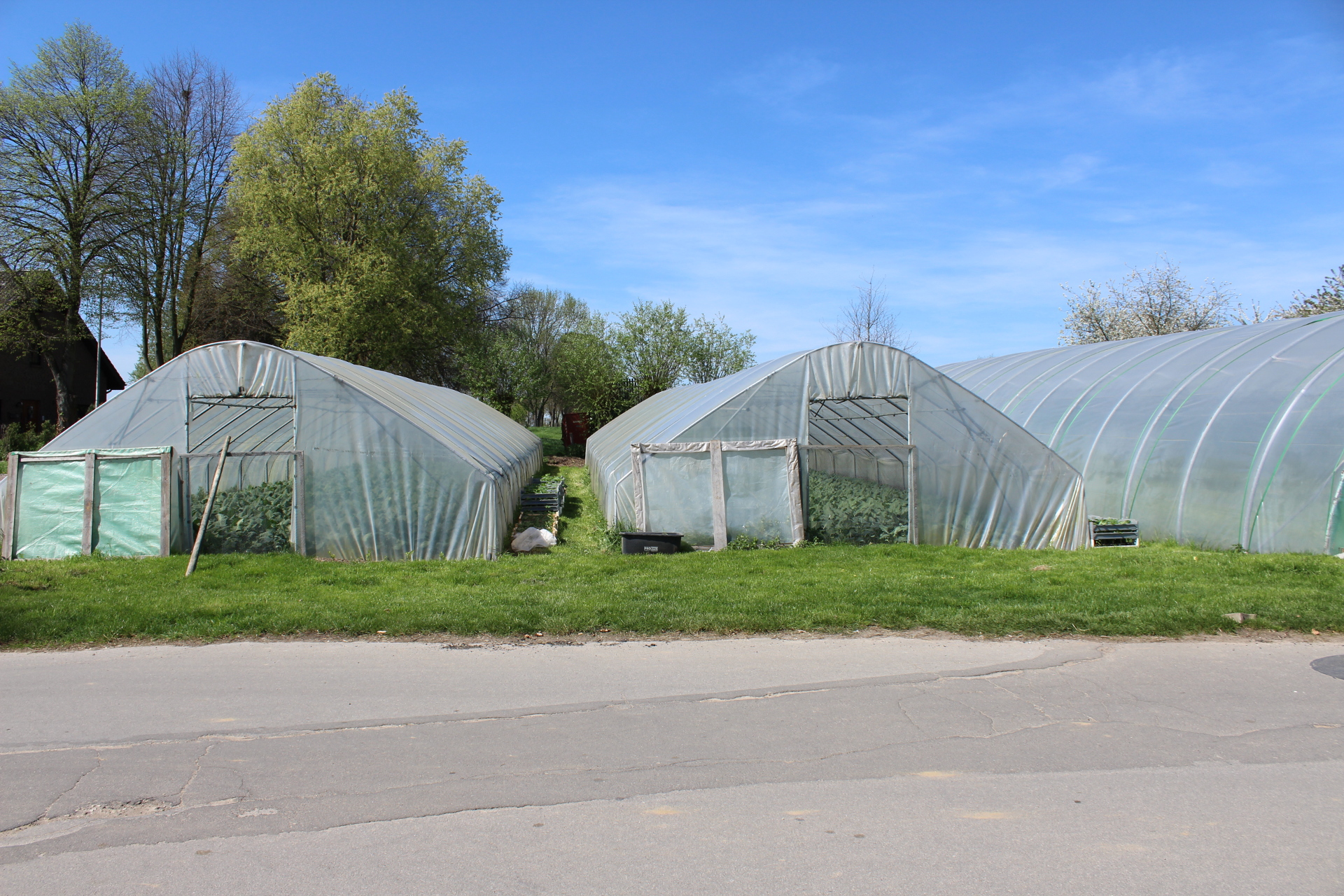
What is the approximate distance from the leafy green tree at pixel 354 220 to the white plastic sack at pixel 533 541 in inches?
788

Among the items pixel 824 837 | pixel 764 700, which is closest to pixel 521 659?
pixel 764 700

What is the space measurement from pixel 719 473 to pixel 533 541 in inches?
128

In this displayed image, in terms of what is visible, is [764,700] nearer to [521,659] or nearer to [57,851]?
[521,659]

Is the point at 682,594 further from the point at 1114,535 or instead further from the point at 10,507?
the point at 10,507

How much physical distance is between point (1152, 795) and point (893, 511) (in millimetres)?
9258

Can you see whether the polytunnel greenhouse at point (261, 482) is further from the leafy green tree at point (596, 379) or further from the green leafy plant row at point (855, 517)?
the leafy green tree at point (596, 379)

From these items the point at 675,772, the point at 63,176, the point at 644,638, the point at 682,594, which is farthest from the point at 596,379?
→ the point at 675,772

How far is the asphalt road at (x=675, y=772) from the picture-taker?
3.46 m

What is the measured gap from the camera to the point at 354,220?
3212 cm

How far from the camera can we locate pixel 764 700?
572 cm

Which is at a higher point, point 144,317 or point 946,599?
point 144,317

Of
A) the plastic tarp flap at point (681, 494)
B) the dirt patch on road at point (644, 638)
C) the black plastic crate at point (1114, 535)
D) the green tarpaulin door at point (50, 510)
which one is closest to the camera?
the dirt patch on road at point (644, 638)

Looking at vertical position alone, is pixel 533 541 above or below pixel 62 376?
below

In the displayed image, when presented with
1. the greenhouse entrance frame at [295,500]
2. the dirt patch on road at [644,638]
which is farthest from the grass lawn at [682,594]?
the greenhouse entrance frame at [295,500]
